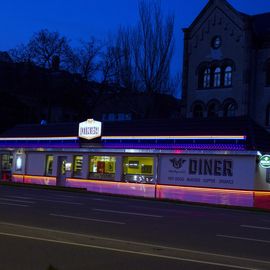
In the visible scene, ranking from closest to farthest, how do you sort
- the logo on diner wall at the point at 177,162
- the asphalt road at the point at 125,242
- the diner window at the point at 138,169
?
the asphalt road at the point at 125,242 → the logo on diner wall at the point at 177,162 → the diner window at the point at 138,169

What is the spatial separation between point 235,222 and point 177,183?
13636 mm

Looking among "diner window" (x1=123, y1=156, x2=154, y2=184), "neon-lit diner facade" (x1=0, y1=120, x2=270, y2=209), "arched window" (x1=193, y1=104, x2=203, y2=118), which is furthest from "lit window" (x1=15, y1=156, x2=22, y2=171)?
"arched window" (x1=193, y1=104, x2=203, y2=118)

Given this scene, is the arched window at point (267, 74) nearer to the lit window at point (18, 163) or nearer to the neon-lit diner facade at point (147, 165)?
the neon-lit diner facade at point (147, 165)

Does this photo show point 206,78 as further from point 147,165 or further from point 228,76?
point 147,165

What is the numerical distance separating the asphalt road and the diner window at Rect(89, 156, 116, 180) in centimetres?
1655

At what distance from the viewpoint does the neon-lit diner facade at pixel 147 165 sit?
94.3 ft

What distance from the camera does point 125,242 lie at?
1152 cm

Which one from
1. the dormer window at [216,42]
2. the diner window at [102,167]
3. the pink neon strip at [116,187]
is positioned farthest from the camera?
the dormer window at [216,42]

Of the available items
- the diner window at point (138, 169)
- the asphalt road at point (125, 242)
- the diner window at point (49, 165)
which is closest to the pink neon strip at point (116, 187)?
the diner window at point (138, 169)

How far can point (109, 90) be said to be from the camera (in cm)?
5675

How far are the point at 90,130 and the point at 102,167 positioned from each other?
292cm

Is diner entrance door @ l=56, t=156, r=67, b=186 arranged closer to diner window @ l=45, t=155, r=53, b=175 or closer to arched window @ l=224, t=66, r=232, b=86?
diner window @ l=45, t=155, r=53, b=175

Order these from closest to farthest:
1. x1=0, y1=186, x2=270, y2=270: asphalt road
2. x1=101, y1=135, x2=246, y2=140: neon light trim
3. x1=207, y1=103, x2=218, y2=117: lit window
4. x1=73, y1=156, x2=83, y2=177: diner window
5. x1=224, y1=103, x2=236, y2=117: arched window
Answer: x1=0, y1=186, x2=270, y2=270: asphalt road
x1=101, y1=135, x2=246, y2=140: neon light trim
x1=73, y1=156, x2=83, y2=177: diner window
x1=224, y1=103, x2=236, y2=117: arched window
x1=207, y1=103, x2=218, y2=117: lit window

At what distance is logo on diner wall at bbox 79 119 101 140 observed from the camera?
119 feet
